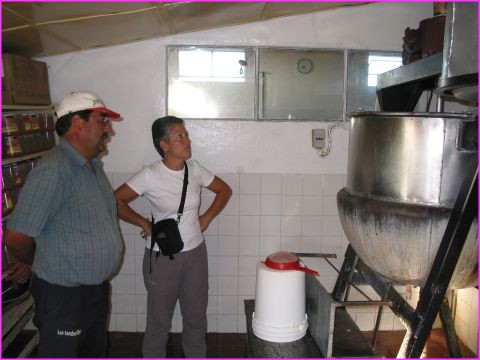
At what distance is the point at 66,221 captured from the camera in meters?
1.86

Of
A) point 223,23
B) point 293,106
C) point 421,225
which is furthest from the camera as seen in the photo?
point 293,106

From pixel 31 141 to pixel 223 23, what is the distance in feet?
5.31

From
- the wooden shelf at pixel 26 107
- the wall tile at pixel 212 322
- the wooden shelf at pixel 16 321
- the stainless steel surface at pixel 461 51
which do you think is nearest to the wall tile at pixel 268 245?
the wall tile at pixel 212 322

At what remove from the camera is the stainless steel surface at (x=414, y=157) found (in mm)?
1483

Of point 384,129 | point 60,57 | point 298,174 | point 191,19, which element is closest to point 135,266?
point 298,174

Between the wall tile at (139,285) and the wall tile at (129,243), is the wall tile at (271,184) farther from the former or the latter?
the wall tile at (139,285)

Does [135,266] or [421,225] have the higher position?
[421,225]

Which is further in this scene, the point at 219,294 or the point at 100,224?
the point at 219,294

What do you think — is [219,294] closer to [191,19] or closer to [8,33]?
[191,19]

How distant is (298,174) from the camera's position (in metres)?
3.28

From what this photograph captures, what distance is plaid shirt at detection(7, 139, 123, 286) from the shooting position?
5.70 ft

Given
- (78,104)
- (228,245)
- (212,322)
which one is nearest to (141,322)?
(212,322)

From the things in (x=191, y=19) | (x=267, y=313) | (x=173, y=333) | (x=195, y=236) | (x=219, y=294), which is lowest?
(x=173, y=333)

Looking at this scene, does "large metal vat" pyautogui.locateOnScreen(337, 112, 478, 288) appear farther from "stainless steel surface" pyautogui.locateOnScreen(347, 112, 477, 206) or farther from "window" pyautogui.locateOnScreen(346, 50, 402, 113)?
"window" pyautogui.locateOnScreen(346, 50, 402, 113)
